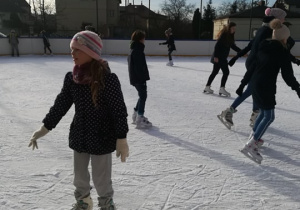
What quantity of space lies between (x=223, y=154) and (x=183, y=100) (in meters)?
2.60

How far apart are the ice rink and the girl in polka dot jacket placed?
1.63ft

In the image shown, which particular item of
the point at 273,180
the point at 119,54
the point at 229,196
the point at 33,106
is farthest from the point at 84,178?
the point at 119,54

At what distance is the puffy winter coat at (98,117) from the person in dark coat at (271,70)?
5.42ft

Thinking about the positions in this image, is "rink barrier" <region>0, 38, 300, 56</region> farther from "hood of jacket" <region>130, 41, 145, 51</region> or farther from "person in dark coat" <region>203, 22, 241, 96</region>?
"hood of jacket" <region>130, 41, 145, 51</region>

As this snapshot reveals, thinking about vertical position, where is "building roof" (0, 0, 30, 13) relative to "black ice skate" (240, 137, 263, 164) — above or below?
above

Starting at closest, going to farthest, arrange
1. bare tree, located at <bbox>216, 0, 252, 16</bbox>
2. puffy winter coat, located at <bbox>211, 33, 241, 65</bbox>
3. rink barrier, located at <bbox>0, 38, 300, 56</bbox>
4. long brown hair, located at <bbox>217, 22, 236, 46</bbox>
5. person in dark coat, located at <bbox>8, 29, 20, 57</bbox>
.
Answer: long brown hair, located at <bbox>217, 22, 236, 46</bbox>, puffy winter coat, located at <bbox>211, 33, 241, 65</bbox>, person in dark coat, located at <bbox>8, 29, 20, 57</bbox>, rink barrier, located at <bbox>0, 38, 300, 56</bbox>, bare tree, located at <bbox>216, 0, 252, 16</bbox>

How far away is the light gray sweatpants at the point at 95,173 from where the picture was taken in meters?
1.88

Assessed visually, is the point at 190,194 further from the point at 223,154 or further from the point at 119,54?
the point at 119,54

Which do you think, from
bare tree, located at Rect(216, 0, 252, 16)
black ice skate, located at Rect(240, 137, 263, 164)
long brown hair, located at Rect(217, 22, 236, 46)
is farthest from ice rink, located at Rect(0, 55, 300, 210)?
bare tree, located at Rect(216, 0, 252, 16)

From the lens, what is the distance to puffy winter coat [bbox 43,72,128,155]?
174 centimetres

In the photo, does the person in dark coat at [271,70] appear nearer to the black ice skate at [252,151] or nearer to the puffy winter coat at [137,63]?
the black ice skate at [252,151]

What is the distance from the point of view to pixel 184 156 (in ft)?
10.5

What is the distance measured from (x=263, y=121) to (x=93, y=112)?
192 cm

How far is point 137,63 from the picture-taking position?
3887mm
